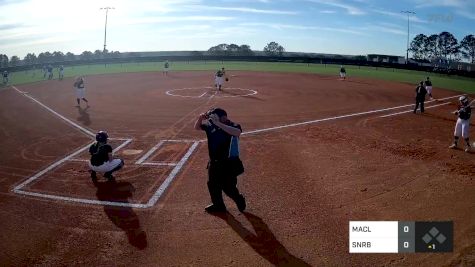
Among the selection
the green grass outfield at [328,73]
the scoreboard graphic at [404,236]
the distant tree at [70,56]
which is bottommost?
the scoreboard graphic at [404,236]

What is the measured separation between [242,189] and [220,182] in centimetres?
162

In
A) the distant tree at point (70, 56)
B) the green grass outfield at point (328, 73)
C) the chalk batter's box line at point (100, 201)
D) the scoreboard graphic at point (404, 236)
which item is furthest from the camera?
the distant tree at point (70, 56)

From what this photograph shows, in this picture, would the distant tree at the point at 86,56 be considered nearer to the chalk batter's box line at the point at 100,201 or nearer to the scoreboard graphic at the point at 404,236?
the chalk batter's box line at the point at 100,201

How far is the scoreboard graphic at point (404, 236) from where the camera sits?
6426 millimetres

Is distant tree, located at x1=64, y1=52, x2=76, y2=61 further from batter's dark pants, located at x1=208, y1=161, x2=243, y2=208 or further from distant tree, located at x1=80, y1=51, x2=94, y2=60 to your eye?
batter's dark pants, located at x1=208, y1=161, x2=243, y2=208

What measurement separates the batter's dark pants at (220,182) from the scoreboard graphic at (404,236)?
255 centimetres

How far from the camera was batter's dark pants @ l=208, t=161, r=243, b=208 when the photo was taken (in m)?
7.87

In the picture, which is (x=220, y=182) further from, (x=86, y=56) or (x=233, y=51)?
(x=86, y=56)

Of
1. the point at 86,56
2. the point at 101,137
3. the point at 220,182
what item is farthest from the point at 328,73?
the point at 86,56

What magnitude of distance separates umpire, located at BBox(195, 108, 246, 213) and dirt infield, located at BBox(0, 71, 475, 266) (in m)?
0.59

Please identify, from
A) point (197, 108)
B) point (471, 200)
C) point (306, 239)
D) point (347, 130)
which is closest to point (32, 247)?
point (306, 239)

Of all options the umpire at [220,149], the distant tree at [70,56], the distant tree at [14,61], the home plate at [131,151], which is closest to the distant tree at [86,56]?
the distant tree at [70,56]

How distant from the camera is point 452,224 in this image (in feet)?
23.2

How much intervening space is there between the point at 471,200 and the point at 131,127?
13.5 metres
